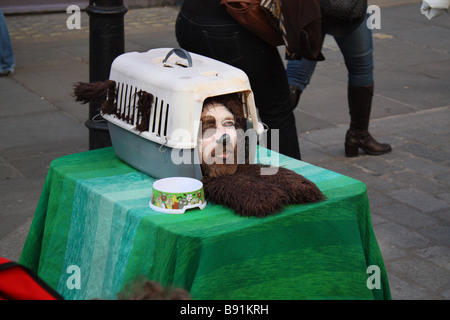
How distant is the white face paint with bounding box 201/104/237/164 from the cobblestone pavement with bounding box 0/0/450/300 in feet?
4.38

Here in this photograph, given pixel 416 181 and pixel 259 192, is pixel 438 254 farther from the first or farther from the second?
pixel 259 192

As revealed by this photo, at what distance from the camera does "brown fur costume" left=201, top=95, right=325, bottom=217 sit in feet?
7.75

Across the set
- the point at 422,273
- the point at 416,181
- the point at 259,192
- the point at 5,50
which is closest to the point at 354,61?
the point at 416,181

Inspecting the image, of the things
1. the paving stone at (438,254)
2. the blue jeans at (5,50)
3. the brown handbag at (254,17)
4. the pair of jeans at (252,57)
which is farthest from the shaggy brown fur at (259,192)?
the blue jeans at (5,50)

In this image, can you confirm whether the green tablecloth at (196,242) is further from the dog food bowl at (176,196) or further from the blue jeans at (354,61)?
the blue jeans at (354,61)

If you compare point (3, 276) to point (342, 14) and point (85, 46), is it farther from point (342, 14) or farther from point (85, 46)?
point (85, 46)

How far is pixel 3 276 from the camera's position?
1847 mm

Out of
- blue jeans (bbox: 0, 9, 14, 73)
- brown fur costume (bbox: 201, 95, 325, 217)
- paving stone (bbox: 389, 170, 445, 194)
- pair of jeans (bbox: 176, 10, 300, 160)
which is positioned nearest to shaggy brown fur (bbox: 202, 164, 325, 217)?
brown fur costume (bbox: 201, 95, 325, 217)

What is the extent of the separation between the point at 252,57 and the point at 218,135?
2.97 ft

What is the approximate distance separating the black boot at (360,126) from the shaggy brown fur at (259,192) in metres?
2.39

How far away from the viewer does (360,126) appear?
501cm

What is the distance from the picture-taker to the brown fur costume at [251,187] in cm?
236

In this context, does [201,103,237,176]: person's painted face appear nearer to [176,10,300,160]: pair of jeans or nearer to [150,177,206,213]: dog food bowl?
[150,177,206,213]: dog food bowl

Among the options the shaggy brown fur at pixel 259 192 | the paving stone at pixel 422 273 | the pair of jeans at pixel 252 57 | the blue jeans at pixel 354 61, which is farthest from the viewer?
the blue jeans at pixel 354 61
